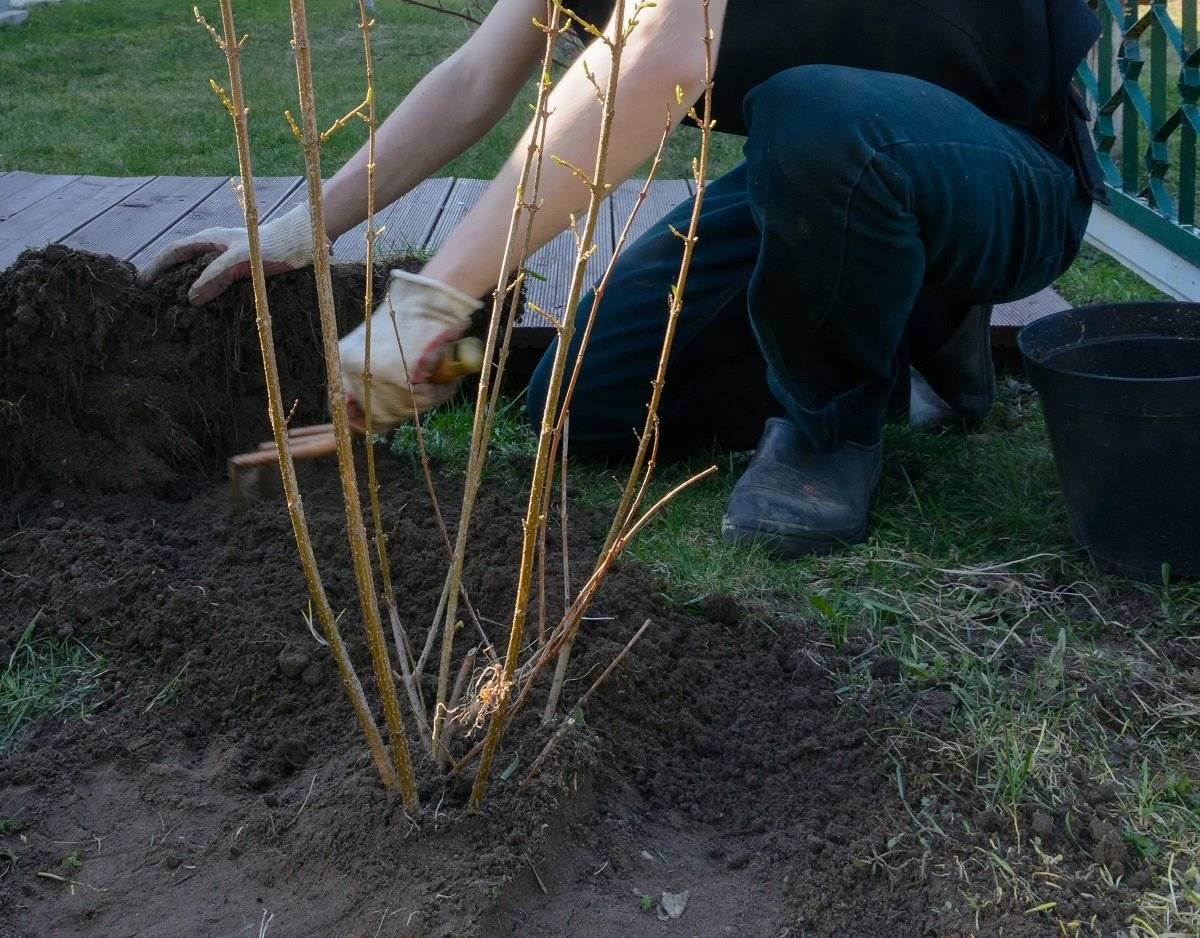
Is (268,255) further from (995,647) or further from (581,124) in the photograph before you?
(995,647)

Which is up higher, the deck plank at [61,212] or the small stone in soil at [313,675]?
the small stone in soil at [313,675]

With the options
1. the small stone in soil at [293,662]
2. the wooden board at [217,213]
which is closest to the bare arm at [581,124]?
the small stone in soil at [293,662]

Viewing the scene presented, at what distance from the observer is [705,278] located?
2.60 meters

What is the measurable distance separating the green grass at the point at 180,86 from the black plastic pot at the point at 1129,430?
3.08 metres

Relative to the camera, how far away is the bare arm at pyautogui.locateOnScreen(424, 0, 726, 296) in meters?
1.66

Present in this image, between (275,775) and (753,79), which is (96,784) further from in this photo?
(753,79)

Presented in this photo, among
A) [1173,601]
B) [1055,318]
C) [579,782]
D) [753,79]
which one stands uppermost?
[753,79]

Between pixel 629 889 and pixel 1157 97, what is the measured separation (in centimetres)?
325

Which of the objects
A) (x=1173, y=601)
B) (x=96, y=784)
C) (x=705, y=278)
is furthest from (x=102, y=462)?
(x=1173, y=601)

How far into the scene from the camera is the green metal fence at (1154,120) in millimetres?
3314

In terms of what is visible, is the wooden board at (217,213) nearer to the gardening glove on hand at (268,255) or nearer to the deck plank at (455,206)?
the deck plank at (455,206)

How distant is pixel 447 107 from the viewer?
234 centimetres

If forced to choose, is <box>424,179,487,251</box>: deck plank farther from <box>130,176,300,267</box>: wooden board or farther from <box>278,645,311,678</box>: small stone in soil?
<box>278,645,311,678</box>: small stone in soil

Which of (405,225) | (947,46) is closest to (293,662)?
(947,46)
